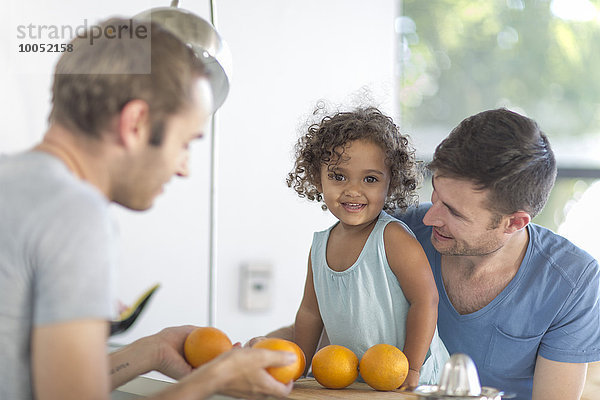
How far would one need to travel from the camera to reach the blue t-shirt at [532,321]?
139 cm

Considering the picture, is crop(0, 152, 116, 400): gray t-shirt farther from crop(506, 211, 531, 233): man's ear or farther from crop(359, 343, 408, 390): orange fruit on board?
crop(506, 211, 531, 233): man's ear

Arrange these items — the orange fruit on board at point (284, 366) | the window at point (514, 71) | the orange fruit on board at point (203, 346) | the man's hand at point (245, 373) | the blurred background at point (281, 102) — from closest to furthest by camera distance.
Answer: the man's hand at point (245, 373) < the orange fruit on board at point (284, 366) < the orange fruit on board at point (203, 346) < the blurred background at point (281, 102) < the window at point (514, 71)

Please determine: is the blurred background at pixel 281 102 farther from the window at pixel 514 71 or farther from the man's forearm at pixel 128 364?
the man's forearm at pixel 128 364

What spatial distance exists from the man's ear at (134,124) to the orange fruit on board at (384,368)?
1.78 feet

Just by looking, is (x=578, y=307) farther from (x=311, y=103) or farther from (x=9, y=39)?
(x=9, y=39)

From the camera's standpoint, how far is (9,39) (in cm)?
199

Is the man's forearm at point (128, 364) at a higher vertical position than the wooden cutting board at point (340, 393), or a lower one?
higher

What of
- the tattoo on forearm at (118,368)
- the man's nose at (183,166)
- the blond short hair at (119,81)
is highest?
the blond short hair at (119,81)

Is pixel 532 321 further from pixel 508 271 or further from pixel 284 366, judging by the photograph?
pixel 284 366

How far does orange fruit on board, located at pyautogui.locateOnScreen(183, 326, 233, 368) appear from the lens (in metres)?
1.02

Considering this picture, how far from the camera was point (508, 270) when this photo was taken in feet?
4.76

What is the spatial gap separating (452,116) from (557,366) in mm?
1827

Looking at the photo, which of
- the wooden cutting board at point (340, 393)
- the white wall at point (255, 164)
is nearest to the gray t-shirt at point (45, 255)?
the wooden cutting board at point (340, 393)

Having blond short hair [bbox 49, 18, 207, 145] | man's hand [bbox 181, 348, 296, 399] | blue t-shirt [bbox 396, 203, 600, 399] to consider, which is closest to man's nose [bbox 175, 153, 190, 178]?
blond short hair [bbox 49, 18, 207, 145]
